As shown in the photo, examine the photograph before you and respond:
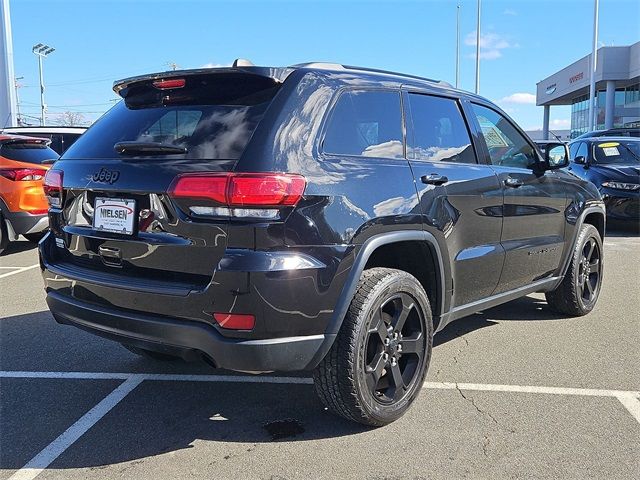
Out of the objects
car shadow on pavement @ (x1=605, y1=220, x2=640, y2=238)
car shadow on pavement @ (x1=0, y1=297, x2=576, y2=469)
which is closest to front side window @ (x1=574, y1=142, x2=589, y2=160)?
car shadow on pavement @ (x1=605, y1=220, x2=640, y2=238)

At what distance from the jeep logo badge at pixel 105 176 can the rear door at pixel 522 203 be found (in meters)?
2.45

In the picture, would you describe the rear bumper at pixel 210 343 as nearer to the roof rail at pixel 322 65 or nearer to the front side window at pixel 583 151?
the roof rail at pixel 322 65

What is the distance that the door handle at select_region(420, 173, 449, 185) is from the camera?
3.38 metres

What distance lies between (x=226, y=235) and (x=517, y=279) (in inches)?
101

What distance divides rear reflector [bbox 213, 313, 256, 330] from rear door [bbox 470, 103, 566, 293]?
2182 mm

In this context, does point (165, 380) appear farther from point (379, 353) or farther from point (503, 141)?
point (503, 141)

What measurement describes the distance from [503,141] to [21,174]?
21.8 feet

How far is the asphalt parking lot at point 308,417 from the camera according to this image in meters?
2.79

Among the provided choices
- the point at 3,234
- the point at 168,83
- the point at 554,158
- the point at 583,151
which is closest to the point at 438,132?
the point at 554,158

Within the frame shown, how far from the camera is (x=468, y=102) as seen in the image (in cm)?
411

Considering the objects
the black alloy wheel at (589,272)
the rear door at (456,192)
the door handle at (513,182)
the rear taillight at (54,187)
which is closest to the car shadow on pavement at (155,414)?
the rear door at (456,192)

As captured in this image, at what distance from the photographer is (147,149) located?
115 inches

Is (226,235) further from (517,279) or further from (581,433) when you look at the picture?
(517,279)

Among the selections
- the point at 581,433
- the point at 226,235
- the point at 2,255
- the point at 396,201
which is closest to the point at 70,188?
the point at 226,235
